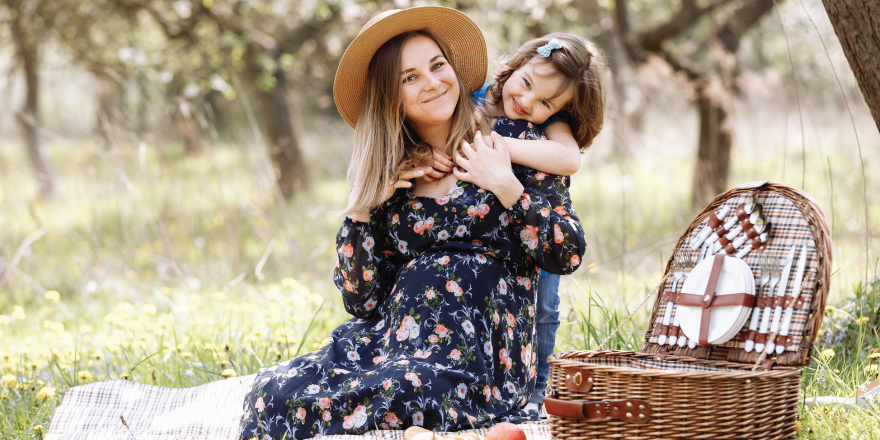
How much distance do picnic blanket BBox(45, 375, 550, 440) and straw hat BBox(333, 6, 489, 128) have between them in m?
1.18

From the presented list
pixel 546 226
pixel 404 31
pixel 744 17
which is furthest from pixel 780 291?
pixel 744 17

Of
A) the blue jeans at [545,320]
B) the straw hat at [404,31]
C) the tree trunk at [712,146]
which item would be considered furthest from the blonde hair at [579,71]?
the tree trunk at [712,146]

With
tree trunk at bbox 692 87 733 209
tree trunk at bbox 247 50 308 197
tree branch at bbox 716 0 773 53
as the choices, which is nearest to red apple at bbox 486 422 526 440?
tree trunk at bbox 692 87 733 209

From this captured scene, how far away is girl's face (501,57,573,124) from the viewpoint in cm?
249

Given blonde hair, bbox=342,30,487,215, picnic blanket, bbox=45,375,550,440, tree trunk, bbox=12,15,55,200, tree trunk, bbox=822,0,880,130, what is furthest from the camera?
tree trunk, bbox=12,15,55,200

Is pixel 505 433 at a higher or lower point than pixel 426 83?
lower

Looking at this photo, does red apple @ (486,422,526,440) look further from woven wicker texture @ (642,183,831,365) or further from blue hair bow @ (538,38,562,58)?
blue hair bow @ (538,38,562,58)

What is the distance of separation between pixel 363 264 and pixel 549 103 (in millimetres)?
900

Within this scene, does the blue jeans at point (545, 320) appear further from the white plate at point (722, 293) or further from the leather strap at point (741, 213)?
the leather strap at point (741, 213)

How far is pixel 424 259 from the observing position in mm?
2570

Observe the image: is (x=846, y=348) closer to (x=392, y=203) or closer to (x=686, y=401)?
(x=686, y=401)

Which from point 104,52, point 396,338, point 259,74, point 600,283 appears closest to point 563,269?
point 396,338

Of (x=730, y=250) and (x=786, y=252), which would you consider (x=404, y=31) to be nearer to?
(x=730, y=250)

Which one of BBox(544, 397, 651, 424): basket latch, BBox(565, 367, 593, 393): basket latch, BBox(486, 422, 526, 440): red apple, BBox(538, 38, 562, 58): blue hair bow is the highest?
BBox(538, 38, 562, 58): blue hair bow
